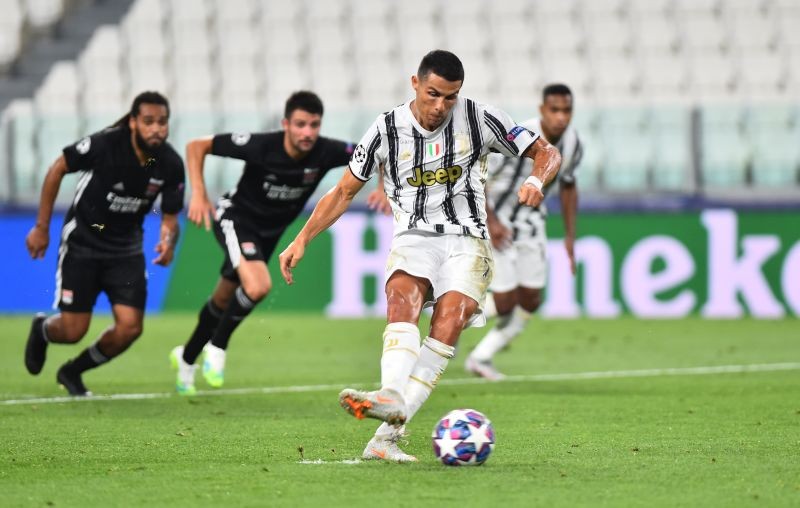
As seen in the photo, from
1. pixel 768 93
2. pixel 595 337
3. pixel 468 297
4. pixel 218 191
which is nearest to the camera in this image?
pixel 468 297

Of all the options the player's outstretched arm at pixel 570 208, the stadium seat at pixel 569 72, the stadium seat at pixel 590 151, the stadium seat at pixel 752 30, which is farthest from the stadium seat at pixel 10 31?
the player's outstretched arm at pixel 570 208

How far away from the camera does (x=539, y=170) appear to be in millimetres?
6770

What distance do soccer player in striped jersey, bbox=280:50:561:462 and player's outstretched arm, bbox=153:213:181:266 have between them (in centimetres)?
299

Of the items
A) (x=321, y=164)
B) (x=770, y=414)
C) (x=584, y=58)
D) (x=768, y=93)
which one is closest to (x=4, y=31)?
(x=584, y=58)

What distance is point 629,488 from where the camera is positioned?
5.73 m

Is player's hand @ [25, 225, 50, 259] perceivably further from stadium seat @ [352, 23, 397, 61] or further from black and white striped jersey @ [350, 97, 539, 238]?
stadium seat @ [352, 23, 397, 61]

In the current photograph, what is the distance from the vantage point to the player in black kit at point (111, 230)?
31.3 feet

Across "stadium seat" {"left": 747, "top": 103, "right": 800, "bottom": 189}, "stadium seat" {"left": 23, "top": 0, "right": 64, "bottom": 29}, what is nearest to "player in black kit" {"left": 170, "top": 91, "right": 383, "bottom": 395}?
"stadium seat" {"left": 747, "top": 103, "right": 800, "bottom": 189}

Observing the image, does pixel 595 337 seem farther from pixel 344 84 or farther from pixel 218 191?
pixel 344 84

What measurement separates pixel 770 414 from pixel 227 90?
1384 cm

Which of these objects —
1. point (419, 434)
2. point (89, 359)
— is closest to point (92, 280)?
point (89, 359)

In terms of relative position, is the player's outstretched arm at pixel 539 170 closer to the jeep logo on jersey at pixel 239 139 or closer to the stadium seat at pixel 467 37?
the jeep logo on jersey at pixel 239 139

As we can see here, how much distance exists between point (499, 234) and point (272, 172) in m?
1.93

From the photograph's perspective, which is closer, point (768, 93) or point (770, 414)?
point (770, 414)
